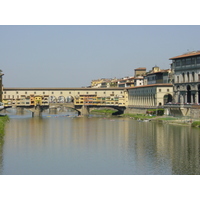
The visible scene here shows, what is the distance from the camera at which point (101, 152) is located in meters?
34.0

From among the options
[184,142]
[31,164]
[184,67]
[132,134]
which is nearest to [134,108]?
[184,67]

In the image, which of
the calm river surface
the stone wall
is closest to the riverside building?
the stone wall

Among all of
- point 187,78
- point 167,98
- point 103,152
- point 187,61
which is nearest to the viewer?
point 103,152

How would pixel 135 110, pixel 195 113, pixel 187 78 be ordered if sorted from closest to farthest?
pixel 195 113, pixel 187 78, pixel 135 110

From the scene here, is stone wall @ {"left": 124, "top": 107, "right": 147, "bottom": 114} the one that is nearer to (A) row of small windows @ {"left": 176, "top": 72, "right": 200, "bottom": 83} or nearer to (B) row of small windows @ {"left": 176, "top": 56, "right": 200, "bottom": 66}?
(A) row of small windows @ {"left": 176, "top": 72, "right": 200, "bottom": 83}

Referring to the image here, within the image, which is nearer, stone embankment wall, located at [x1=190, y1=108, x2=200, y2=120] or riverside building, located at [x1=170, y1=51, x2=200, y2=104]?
stone embankment wall, located at [x1=190, y1=108, x2=200, y2=120]

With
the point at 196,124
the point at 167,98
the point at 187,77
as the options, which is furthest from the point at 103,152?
the point at 167,98

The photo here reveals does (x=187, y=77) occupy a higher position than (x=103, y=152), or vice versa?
(x=187, y=77)

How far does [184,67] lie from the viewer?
65.9 meters

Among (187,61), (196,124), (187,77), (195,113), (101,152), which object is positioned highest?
(187,61)

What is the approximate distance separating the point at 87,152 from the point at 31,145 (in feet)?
19.6

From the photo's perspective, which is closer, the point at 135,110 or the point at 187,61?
the point at 187,61

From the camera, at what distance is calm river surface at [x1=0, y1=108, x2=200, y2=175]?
27.5 metres

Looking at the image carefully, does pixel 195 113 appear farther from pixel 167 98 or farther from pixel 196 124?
pixel 167 98
